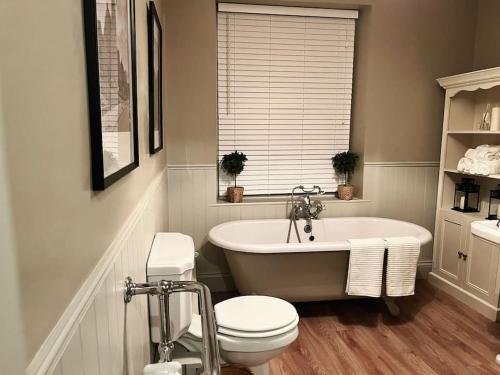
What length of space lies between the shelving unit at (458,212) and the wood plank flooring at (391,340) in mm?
176

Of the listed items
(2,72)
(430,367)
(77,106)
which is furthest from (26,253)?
(430,367)

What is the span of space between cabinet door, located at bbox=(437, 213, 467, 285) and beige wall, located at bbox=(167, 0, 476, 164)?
0.61m

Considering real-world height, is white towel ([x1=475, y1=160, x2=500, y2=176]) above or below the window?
below

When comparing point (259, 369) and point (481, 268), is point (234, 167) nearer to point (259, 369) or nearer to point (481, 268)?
point (259, 369)

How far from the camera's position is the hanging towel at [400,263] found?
2594 mm

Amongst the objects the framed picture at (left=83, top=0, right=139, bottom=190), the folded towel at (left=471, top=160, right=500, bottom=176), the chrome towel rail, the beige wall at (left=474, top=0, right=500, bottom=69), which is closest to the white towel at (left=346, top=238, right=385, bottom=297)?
the folded towel at (left=471, top=160, right=500, bottom=176)

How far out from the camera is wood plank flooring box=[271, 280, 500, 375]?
2.22 metres

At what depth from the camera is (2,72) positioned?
45 centimetres

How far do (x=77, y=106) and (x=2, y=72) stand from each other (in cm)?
30

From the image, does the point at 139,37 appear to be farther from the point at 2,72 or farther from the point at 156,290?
the point at 2,72

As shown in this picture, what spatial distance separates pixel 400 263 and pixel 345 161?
1094 millimetres

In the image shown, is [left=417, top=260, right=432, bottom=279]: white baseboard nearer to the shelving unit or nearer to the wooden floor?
the shelving unit

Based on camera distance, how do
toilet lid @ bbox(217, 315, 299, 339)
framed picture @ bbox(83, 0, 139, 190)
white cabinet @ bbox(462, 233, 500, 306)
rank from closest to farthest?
framed picture @ bbox(83, 0, 139, 190) < toilet lid @ bbox(217, 315, 299, 339) < white cabinet @ bbox(462, 233, 500, 306)

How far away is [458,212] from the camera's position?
312 centimetres
